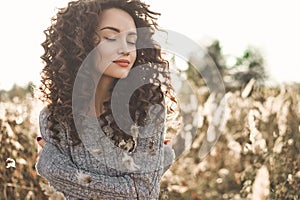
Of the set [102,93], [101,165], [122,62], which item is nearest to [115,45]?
[122,62]

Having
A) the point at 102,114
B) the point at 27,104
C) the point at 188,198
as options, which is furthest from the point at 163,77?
the point at 27,104

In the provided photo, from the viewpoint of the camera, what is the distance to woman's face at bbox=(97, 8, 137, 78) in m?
2.78

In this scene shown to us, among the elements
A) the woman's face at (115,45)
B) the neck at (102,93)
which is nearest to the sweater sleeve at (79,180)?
the neck at (102,93)

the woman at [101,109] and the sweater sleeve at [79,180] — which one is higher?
the woman at [101,109]

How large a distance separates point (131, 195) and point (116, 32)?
61 cm

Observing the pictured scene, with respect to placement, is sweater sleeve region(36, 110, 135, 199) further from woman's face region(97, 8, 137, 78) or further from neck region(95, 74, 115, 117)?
woman's face region(97, 8, 137, 78)

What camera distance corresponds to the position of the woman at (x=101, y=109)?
9.07 feet

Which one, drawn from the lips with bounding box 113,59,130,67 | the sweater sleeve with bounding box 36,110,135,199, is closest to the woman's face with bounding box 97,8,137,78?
the lips with bounding box 113,59,130,67

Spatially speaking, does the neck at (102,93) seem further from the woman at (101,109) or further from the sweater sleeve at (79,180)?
the sweater sleeve at (79,180)

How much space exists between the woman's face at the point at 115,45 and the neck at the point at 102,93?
1.9 inches

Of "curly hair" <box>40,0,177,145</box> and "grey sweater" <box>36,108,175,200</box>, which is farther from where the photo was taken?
"curly hair" <box>40,0,177,145</box>

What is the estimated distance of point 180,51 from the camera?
3.53 m

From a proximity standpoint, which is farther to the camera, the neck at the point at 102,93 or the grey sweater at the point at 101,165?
the neck at the point at 102,93

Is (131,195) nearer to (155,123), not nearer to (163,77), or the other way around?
(155,123)
